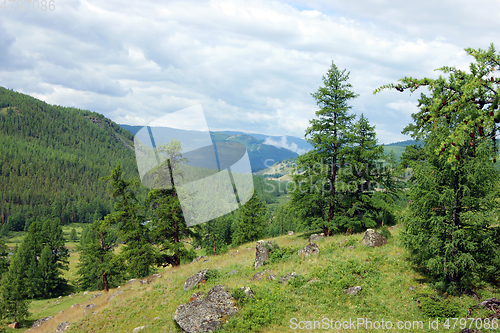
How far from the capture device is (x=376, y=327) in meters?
11.0

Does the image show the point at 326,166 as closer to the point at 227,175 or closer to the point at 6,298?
the point at 227,175

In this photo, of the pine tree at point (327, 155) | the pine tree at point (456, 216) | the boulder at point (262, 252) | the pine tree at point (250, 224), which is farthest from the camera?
the pine tree at point (250, 224)

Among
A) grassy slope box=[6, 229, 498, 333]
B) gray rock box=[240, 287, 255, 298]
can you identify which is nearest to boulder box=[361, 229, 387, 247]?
grassy slope box=[6, 229, 498, 333]

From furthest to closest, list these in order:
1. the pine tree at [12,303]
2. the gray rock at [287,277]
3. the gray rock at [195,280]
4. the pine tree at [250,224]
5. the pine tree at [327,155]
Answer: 1. the pine tree at [250,224]
2. the pine tree at [12,303]
3. the pine tree at [327,155]
4. the gray rock at [195,280]
5. the gray rock at [287,277]

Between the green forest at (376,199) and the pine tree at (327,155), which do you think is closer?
the green forest at (376,199)

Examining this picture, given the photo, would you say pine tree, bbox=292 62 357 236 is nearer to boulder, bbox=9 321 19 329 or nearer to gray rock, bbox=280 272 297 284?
gray rock, bbox=280 272 297 284

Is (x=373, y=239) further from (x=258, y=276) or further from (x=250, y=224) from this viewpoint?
(x=250, y=224)

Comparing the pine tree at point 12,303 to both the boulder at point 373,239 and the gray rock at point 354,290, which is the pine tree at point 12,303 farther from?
the boulder at point 373,239

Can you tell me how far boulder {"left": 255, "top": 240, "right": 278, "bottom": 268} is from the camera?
18.6m

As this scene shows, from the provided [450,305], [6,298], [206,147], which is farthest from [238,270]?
[6,298]

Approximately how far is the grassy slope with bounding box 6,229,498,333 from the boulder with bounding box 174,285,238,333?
48 cm

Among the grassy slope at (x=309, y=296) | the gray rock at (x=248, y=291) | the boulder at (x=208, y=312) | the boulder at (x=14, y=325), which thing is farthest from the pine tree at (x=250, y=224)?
the boulder at (x=208, y=312)

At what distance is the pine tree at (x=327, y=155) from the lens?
24078 mm

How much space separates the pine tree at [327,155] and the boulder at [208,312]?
13539 mm
